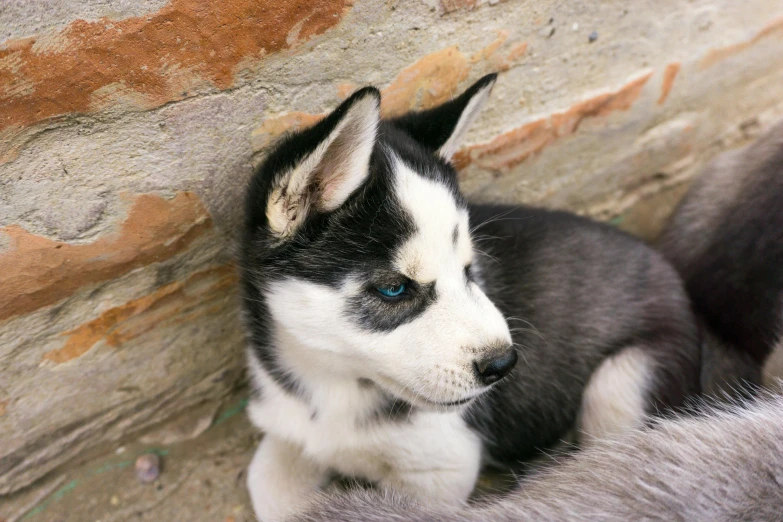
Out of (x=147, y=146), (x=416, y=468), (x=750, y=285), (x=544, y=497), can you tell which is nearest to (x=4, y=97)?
(x=147, y=146)

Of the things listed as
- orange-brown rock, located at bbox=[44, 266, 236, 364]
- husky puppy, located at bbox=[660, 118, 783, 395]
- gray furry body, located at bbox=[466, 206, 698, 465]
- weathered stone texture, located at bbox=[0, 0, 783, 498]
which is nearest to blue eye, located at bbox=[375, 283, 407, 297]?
gray furry body, located at bbox=[466, 206, 698, 465]

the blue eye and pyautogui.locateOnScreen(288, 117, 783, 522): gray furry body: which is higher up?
the blue eye

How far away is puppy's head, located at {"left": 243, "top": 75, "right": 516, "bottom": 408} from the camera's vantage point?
1.50 meters

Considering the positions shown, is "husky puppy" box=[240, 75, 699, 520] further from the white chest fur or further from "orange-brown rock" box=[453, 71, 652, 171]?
"orange-brown rock" box=[453, 71, 652, 171]

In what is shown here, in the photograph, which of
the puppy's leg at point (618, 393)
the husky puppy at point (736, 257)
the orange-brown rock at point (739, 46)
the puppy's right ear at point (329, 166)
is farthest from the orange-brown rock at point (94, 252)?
the orange-brown rock at point (739, 46)

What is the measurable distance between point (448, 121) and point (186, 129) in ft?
2.31

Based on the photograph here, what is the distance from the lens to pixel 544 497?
1556 mm

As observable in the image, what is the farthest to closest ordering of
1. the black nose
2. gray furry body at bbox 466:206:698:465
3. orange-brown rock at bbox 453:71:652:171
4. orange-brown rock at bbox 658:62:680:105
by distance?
orange-brown rock at bbox 658:62:680:105, orange-brown rock at bbox 453:71:652:171, gray furry body at bbox 466:206:698:465, the black nose

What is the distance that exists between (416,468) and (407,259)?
2.18ft

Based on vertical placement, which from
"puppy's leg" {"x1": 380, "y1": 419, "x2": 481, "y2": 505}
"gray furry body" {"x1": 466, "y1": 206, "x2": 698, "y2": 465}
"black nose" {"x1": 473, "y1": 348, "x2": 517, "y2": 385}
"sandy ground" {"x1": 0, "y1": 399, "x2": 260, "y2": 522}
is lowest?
"sandy ground" {"x1": 0, "y1": 399, "x2": 260, "y2": 522}

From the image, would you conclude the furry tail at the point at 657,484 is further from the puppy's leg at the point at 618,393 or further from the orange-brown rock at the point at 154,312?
the orange-brown rock at the point at 154,312

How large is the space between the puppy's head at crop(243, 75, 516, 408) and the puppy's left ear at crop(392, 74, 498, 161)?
0.21 meters

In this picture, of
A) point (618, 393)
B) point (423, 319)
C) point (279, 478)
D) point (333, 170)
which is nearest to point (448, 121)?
point (333, 170)

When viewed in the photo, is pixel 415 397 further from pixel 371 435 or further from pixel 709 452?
pixel 709 452
